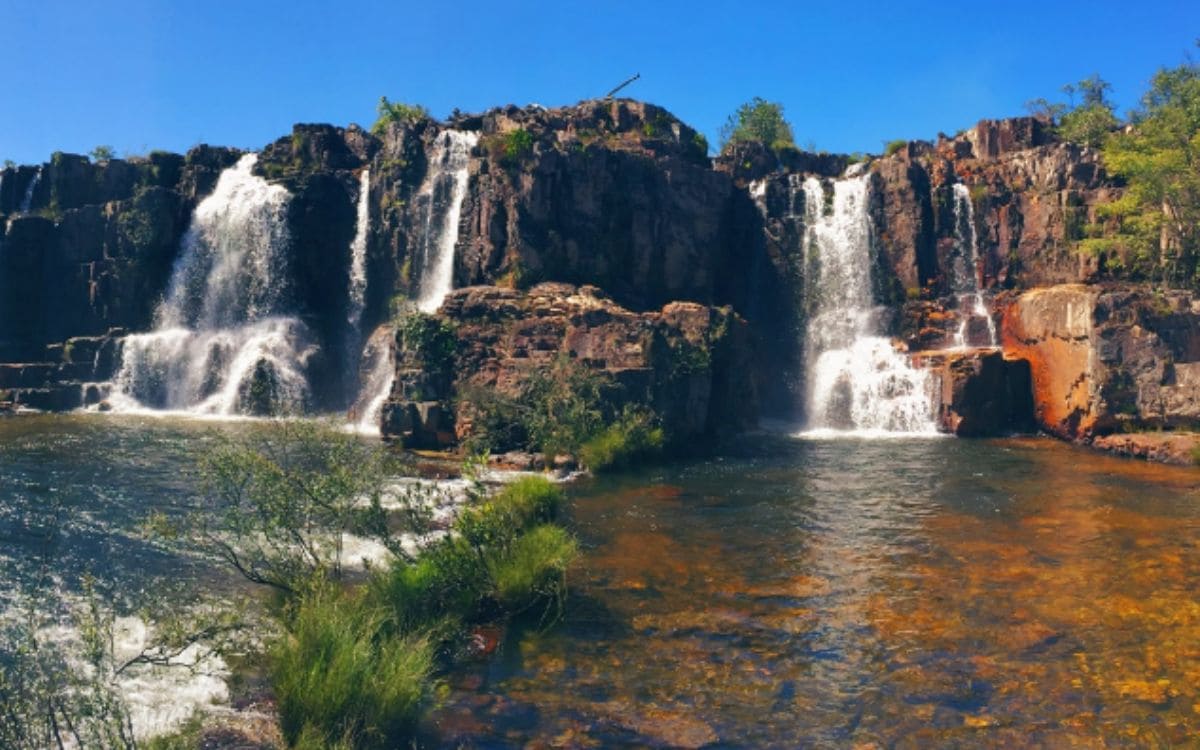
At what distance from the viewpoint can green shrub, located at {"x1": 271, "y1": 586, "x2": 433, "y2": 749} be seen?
23.2 feet

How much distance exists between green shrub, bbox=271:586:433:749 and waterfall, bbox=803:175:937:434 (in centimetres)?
2747

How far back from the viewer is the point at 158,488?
1888 cm

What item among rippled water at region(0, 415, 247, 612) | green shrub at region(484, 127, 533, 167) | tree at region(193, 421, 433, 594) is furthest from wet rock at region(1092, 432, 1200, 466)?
rippled water at region(0, 415, 247, 612)

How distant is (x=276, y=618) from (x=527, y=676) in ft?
9.32

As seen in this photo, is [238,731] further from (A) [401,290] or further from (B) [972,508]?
(A) [401,290]

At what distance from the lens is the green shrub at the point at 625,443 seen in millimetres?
22875

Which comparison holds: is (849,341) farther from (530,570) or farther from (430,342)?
(530,570)

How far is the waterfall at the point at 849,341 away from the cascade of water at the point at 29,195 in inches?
1589

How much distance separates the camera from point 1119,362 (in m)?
28.0

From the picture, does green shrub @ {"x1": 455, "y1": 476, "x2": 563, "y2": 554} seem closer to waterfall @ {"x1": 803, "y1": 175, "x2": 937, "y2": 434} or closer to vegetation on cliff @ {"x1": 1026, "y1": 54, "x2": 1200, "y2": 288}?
waterfall @ {"x1": 803, "y1": 175, "x2": 937, "y2": 434}

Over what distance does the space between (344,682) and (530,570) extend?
161 inches

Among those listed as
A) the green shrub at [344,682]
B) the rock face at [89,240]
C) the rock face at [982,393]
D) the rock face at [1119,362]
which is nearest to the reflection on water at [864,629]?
the green shrub at [344,682]

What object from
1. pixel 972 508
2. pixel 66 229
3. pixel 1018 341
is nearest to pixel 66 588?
pixel 972 508

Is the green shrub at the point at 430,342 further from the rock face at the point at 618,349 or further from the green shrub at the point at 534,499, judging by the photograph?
the green shrub at the point at 534,499
